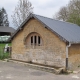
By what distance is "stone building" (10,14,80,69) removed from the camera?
12660mm

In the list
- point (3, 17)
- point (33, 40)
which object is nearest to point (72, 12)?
point (33, 40)

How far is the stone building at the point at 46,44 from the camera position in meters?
12.7

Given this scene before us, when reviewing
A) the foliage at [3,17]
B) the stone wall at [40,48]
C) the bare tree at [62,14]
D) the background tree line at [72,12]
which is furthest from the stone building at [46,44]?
the foliage at [3,17]

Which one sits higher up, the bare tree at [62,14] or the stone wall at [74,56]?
the bare tree at [62,14]

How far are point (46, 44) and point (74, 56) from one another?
2.63m

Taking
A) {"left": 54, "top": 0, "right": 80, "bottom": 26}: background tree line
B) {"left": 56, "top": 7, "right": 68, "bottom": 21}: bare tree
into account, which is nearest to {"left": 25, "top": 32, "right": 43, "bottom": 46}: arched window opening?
{"left": 54, "top": 0, "right": 80, "bottom": 26}: background tree line

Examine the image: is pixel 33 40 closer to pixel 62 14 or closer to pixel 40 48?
pixel 40 48

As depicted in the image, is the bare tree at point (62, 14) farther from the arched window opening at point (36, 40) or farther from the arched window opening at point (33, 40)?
the arched window opening at point (36, 40)

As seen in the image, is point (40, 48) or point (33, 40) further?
point (33, 40)

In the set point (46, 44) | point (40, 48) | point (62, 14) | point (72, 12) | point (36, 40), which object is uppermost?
point (62, 14)

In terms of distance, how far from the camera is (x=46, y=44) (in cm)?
1385

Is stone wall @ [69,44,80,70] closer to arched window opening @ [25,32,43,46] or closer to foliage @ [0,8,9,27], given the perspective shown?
arched window opening @ [25,32,43,46]

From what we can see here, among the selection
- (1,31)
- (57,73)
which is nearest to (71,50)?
(57,73)

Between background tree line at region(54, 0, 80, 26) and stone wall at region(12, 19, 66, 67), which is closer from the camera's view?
stone wall at region(12, 19, 66, 67)
